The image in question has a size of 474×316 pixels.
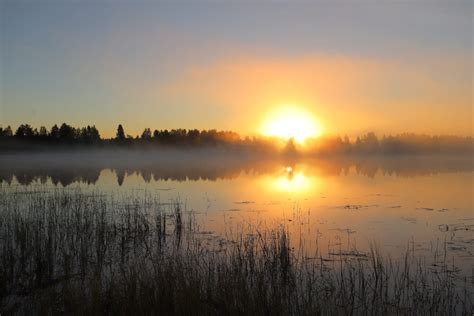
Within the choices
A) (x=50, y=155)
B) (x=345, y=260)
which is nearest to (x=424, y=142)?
(x=50, y=155)

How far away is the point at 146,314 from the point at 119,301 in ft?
1.74

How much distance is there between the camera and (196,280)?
6789 millimetres

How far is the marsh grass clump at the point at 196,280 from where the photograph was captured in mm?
6371

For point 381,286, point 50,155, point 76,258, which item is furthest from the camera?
point 50,155

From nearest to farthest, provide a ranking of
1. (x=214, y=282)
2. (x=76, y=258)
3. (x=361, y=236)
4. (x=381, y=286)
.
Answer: (x=214, y=282)
(x=381, y=286)
(x=76, y=258)
(x=361, y=236)

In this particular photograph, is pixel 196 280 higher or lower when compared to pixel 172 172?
higher

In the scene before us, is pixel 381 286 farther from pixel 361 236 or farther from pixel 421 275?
pixel 361 236

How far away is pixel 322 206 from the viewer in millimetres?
18984

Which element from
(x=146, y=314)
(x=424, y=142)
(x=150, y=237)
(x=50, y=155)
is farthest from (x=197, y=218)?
(x=424, y=142)

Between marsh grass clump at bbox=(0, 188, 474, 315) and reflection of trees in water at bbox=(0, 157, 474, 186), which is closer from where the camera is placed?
marsh grass clump at bbox=(0, 188, 474, 315)

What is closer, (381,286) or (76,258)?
(381,286)

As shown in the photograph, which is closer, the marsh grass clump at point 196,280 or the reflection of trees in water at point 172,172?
the marsh grass clump at point 196,280

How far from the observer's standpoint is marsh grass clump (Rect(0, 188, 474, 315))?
251 inches

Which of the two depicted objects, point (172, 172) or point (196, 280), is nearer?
point (196, 280)
